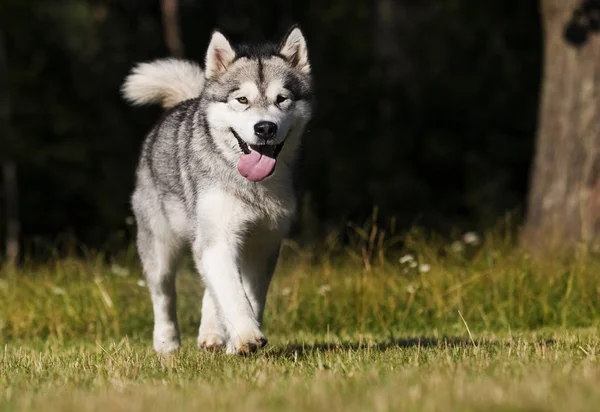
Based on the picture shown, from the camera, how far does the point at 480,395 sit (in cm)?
386

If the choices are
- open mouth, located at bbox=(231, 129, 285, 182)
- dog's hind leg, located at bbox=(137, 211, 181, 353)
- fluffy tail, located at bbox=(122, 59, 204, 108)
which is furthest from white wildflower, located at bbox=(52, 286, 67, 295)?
open mouth, located at bbox=(231, 129, 285, 182)

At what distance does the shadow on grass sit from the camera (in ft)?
19.7

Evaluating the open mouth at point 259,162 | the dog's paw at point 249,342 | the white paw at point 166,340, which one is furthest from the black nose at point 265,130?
the white paw at point 166,340

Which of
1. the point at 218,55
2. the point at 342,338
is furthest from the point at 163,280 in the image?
the point at 218,55

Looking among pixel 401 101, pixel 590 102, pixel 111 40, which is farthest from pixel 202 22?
pixel 590 102

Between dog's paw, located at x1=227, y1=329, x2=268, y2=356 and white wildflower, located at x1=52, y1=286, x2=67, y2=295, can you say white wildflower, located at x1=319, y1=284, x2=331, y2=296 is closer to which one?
white wildflower, located at x1=52, y1=286, x2=67, y2=295

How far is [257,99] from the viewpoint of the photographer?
20.2 ft

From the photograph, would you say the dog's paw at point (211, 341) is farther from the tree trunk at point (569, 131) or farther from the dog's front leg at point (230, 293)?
the tree trunk at point (569, 131)

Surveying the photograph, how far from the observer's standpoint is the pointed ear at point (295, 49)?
652cm

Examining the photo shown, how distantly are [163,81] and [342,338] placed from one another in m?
2.18

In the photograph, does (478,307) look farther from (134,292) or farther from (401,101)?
(401,101)

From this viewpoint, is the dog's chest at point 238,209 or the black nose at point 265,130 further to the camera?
the dog's chest at point 238,209

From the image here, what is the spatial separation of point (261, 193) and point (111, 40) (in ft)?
57.0

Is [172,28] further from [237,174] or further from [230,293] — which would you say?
[230,293]
